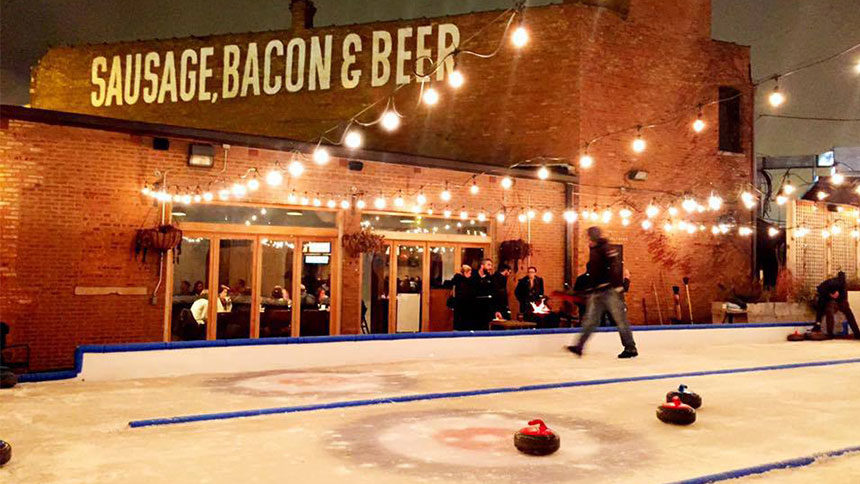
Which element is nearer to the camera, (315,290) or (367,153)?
(315,290)

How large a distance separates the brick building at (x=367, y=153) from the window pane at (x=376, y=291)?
0.08m

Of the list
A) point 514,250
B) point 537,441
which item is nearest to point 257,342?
point 537,441

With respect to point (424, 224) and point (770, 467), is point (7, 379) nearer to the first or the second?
point (770, 467)

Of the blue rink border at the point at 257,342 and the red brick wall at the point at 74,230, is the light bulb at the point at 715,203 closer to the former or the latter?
the blue rink border at the point at 257,342

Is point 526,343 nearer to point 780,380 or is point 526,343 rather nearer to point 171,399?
point 780,380

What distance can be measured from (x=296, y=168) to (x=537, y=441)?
7.60m

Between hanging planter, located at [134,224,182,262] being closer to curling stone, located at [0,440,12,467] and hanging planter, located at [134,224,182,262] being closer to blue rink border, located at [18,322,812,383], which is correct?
blue rink border, located at [18,322,812,383]

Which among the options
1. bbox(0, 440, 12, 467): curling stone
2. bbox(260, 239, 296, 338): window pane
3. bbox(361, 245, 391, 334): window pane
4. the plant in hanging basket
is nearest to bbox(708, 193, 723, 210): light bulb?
bbox(361, 245, 391, 334): window pane

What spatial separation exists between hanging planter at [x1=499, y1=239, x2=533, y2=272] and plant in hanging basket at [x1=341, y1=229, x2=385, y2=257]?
2.82m

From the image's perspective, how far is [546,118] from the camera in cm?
1597

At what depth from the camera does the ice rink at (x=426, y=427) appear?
4.55m

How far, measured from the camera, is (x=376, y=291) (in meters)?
13.6

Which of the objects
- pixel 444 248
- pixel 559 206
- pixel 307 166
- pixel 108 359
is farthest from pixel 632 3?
pixel 108 359

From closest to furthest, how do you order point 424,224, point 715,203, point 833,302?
point 833,302 < point 424,224 < point 715,203
